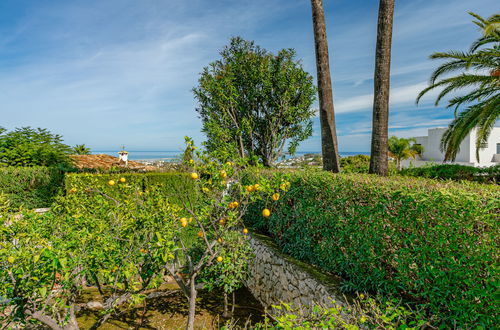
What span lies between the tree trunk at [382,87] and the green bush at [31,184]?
10113 mm

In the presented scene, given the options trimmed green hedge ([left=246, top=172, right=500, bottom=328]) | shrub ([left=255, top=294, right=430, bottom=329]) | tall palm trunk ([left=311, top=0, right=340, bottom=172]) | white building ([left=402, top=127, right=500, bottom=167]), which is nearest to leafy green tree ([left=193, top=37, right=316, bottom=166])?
tall palm trunk ([left=311, top=0, right=340, bottom=172])

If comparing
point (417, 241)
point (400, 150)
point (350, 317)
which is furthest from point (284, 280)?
point (400, 150)

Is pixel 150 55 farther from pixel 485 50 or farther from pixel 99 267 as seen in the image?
pixel 485 50

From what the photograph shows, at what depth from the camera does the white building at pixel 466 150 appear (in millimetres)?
32156

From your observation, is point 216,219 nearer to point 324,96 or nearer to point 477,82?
point 324,96

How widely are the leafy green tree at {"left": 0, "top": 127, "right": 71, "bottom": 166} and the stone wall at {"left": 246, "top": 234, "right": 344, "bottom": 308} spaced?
989 centimetres

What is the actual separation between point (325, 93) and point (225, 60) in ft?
22.4

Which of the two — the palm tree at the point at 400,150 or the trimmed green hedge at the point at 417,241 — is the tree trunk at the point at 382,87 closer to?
the trimmed green hedge at the point at 417,241

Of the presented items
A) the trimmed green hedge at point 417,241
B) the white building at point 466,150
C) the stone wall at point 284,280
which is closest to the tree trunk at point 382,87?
the trimmed green hedge at point 417,241

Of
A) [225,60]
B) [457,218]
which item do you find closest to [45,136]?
[225,60]

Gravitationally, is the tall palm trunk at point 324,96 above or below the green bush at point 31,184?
above

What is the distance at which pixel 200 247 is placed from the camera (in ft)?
18.3

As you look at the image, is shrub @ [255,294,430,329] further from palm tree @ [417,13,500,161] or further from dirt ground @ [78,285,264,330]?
palm tree @ [417,13,500,161]

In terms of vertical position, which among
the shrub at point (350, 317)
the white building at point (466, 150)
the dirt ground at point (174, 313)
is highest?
the white building at point (466, 150)
